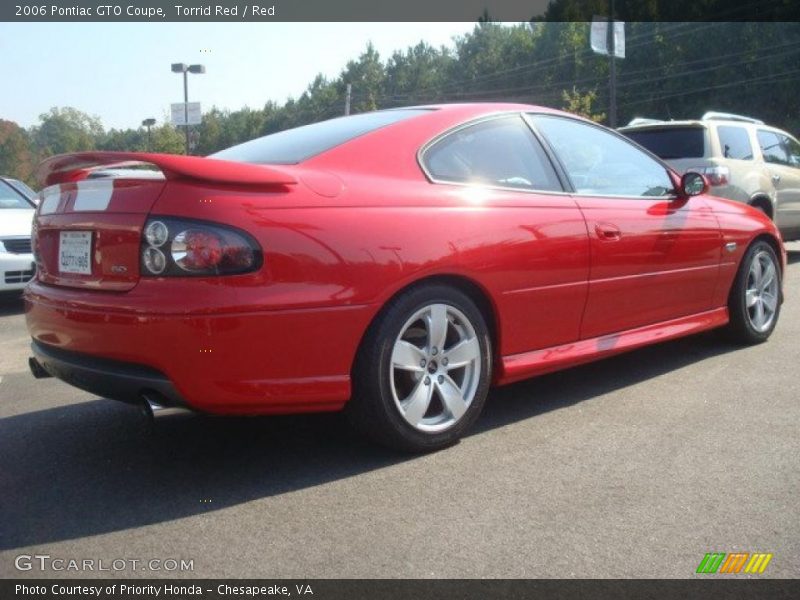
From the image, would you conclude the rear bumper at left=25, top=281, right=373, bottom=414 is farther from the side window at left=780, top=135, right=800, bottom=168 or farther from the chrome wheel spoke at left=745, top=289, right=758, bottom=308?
the side window at left=780, top=135, right=800, bottom=168

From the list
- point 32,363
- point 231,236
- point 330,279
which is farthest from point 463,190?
point 32,363

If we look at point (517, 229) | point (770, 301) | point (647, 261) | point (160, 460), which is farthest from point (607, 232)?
point (160, 460)

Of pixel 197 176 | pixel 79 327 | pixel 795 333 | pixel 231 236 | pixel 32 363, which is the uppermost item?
pixel 197 176

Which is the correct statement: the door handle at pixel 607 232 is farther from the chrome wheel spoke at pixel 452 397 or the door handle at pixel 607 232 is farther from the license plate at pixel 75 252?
the license plate at pixel 75 252

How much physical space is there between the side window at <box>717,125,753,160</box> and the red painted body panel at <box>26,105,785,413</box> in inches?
230

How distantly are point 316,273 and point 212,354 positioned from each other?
47 centimetres

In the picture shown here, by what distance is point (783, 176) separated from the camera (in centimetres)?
1019

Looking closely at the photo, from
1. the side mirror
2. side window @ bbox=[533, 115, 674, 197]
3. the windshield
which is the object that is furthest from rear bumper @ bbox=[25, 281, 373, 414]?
the windshield

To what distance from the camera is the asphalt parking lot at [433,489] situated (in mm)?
2609

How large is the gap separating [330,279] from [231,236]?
1.30 feet

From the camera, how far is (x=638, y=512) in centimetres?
291

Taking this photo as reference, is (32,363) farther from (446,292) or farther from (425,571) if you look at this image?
(425,571)

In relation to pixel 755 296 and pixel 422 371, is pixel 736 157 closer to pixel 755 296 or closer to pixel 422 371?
pixel 755 296

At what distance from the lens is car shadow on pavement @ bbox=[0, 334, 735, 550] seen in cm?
296
